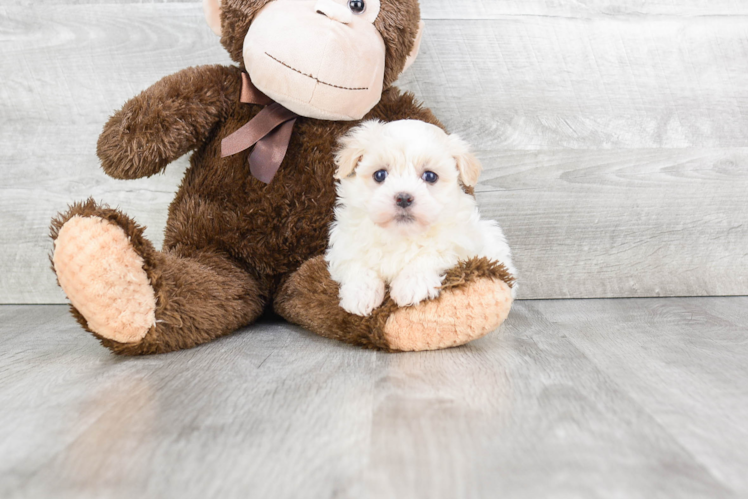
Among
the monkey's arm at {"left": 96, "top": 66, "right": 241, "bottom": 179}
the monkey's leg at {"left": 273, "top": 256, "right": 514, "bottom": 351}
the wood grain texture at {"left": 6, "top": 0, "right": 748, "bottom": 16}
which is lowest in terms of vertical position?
the monkey's leg at {"left": 273, "top": 256, "right": 514, "bottom": 351}

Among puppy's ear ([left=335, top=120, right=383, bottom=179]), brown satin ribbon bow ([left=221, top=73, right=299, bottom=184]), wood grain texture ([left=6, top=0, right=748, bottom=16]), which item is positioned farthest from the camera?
wood grain texture ([left=6, top=0, right=748, bottom=16])

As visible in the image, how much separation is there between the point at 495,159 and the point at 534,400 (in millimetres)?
781

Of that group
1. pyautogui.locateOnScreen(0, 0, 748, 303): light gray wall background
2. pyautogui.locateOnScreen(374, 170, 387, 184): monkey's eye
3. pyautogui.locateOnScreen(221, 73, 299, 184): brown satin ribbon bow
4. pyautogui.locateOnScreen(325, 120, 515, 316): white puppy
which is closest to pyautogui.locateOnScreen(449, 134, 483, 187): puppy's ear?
pyautogui.locateOnScreen(325, 120, 515, 316): white puppy

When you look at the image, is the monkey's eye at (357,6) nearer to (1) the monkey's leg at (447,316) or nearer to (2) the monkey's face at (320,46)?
(2) the monkey's face at (320,46)

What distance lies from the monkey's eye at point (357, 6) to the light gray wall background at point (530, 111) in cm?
34

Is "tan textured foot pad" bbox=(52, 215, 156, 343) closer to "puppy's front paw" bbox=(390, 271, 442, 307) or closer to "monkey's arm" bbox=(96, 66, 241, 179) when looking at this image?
"monkey's arm" bbox=(96, 66, 241, 179)

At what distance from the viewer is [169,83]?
1.11m

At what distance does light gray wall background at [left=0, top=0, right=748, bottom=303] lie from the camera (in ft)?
4.56

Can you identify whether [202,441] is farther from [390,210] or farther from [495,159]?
[495,159]

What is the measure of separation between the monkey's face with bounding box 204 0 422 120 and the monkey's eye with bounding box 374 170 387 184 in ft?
0.58

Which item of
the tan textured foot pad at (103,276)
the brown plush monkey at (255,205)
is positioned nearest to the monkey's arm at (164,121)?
the brown plush monkey at (255,205)

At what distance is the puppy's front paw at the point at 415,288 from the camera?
3.10ft

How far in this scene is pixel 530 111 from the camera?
142 cm

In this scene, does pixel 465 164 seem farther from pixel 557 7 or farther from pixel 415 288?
pixel 557 7
